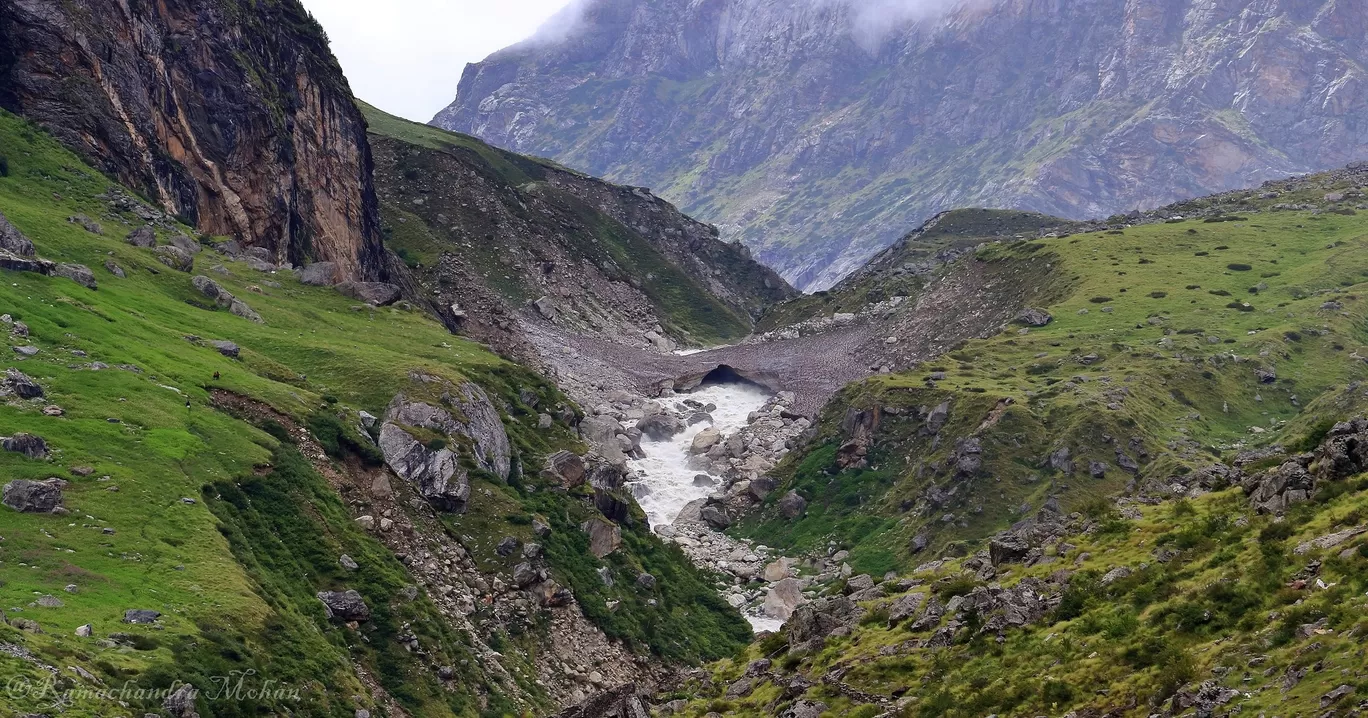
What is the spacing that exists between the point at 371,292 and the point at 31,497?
205 ft

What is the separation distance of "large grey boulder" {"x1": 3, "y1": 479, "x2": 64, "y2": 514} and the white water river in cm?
6167

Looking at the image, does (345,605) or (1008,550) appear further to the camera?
(345,605)

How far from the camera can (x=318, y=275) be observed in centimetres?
10069

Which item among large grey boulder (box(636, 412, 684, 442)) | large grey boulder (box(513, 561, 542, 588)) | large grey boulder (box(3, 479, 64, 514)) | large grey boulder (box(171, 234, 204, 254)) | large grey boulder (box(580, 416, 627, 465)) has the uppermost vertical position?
large grey boulder (box(171, 234, 204, 254))

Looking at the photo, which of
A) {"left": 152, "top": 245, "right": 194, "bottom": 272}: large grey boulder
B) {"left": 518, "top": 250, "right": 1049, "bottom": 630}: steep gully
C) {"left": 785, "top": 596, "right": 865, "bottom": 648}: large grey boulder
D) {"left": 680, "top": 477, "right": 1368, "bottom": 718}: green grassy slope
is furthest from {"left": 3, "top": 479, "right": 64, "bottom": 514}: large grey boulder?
{"left": 518, "top": 250, "right": 1049, "bottom": 630}: steep gully

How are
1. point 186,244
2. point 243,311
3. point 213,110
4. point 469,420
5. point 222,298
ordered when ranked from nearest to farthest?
1. point 469,420
2. point 243,311
3. point 222,298
4. point 186,244
5. point 213,110

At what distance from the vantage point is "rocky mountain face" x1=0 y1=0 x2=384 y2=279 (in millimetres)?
89938

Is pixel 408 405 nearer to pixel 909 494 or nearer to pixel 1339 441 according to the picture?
pixel 909 494

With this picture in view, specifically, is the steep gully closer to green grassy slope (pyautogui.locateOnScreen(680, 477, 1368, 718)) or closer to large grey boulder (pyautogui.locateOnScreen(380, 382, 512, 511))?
large grey boulder (pyautogui.locateOnScreen(380, 382, 512, 511))

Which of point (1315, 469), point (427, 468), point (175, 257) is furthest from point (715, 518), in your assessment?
point (1315, 469)

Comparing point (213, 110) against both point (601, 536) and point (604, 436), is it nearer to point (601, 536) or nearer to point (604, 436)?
point (604, 436)

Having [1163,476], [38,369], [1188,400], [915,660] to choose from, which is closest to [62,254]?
[38,369]

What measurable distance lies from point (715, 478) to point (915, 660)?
77.5 metres

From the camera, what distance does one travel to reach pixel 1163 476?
266ft
